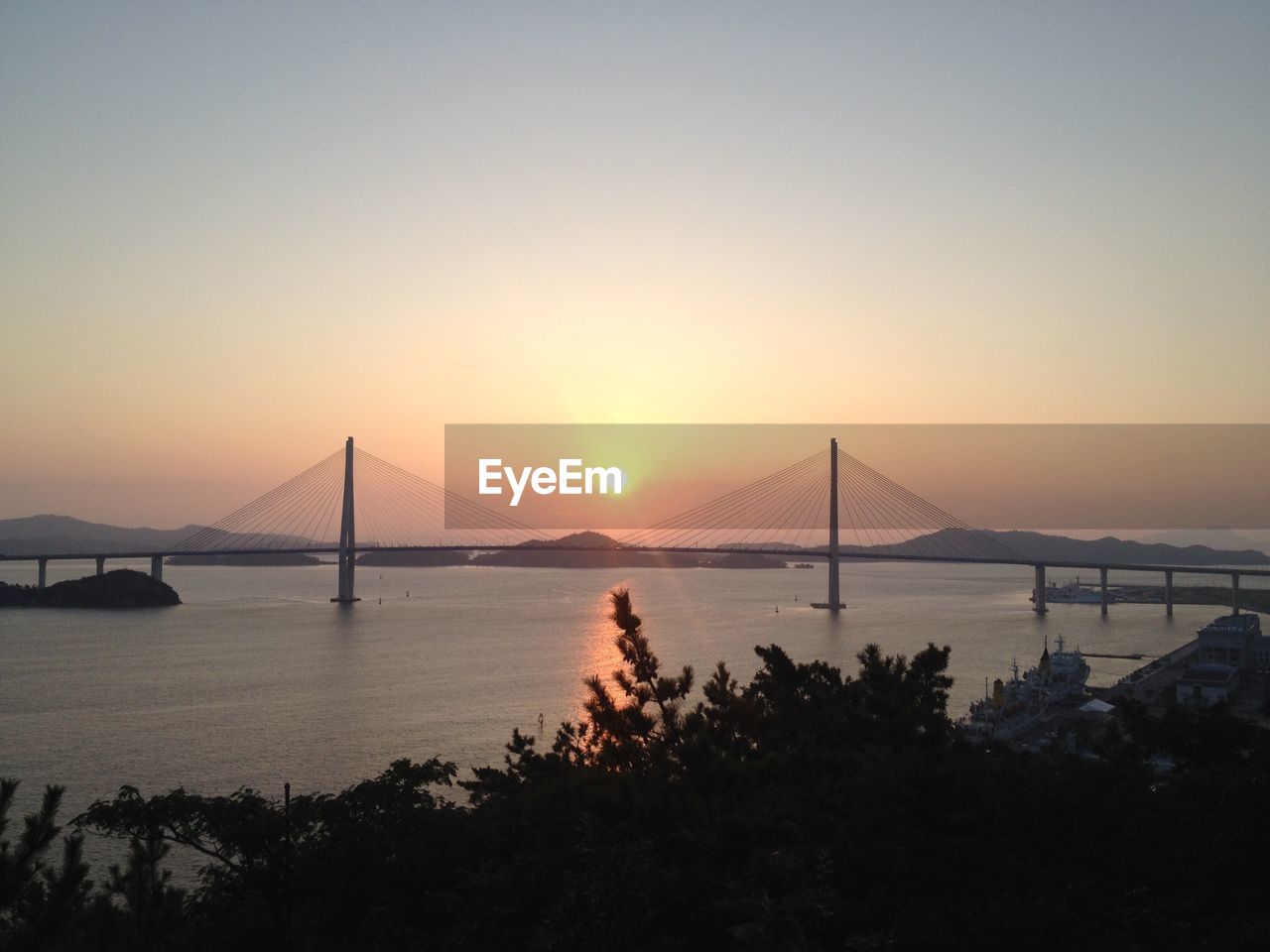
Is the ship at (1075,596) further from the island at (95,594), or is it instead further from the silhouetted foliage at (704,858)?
the silhouetted foliage at (704,858)

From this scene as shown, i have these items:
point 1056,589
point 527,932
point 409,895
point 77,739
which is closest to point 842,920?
point 527,932

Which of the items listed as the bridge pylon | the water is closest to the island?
the water

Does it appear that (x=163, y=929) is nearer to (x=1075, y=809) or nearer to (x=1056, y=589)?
(x=1075, y=809)

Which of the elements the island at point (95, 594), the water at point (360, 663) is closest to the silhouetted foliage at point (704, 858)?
the water at point (360, 663)

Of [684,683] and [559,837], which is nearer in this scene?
[559,837]

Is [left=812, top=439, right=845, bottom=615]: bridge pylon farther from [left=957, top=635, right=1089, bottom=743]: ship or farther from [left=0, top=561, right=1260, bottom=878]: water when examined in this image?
[left=957, top=635, right=1089, bottom=743]: ship

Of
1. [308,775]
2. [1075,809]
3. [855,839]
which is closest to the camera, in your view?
[855,839]

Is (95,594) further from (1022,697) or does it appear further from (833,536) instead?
(1022,697)
